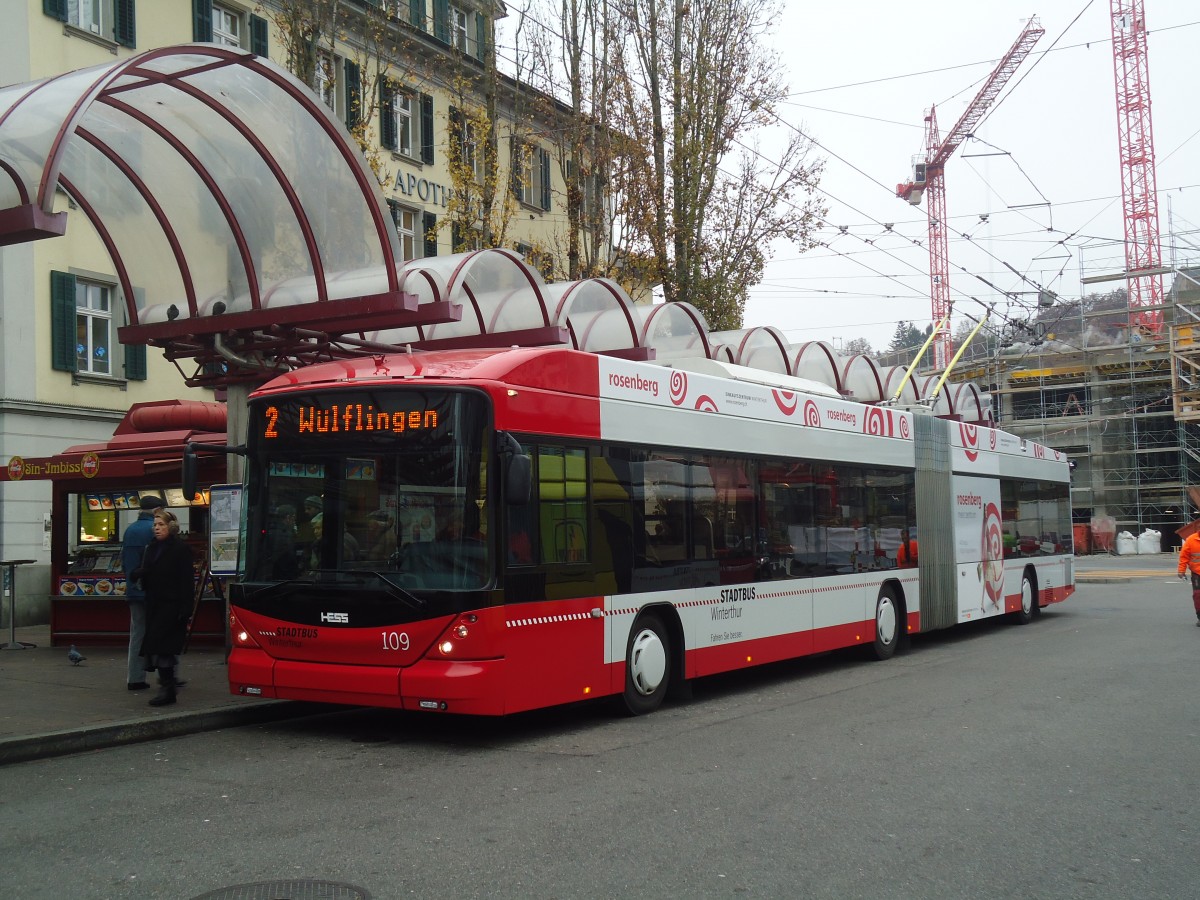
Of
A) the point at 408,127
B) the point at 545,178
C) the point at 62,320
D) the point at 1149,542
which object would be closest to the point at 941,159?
the point at 1149,542

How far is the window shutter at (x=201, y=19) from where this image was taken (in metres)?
22.5

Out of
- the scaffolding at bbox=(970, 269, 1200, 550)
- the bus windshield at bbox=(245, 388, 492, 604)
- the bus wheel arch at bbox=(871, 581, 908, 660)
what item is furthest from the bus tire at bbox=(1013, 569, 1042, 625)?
the scaffolding at bbox=(970, 269, 1200, 550)

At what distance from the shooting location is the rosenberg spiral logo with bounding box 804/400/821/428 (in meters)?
13.9

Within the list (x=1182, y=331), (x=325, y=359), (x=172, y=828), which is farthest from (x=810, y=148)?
(x=1182, y=331)

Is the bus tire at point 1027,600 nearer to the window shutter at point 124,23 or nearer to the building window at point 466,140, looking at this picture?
the building window at point 466,140

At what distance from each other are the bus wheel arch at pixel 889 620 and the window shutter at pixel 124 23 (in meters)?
15.8

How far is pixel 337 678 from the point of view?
9008 millimetres

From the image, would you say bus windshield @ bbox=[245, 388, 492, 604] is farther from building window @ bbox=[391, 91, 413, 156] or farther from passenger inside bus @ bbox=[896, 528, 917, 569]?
building window @ bbox=[391, 91, 413, 156]

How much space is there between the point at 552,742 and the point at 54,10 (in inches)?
653

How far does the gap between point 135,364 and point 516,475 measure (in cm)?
1553

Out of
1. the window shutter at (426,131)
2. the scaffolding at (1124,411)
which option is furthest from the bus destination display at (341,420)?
the scaffolding at (1124,411)

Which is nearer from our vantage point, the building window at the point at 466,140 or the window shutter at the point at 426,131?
the building window at the point at 466,140

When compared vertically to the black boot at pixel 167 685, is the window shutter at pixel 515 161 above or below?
above

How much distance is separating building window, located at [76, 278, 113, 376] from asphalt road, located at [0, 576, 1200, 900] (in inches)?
510
